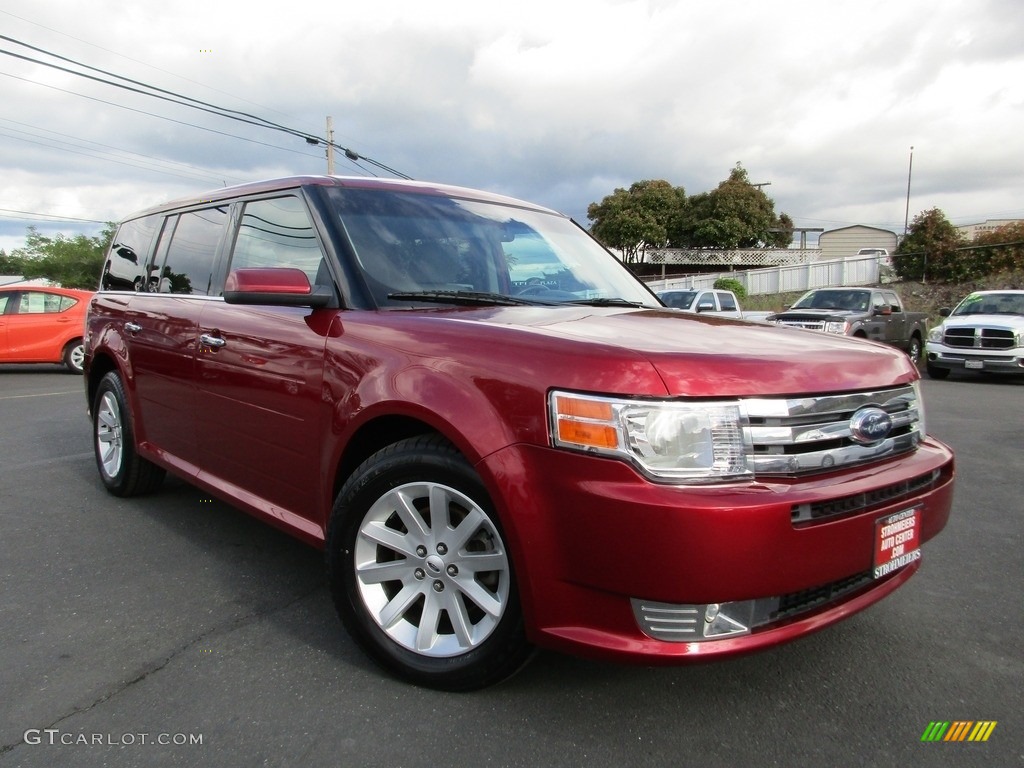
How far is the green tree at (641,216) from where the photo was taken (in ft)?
148

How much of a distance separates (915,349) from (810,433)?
1795 centimetres

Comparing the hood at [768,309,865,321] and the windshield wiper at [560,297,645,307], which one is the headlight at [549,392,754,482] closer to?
the windshield wiper at [560,297,645,307]

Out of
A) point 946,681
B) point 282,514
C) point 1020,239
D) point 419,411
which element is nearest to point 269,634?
point 282,514

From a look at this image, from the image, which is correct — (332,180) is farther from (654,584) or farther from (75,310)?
(75,310)

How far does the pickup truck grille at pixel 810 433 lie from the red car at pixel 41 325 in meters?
13.6

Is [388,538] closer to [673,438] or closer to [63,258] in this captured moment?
[673,438]

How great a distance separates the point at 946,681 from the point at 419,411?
6.64 feet

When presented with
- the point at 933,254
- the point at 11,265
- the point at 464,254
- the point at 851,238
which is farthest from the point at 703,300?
the point at 11,265

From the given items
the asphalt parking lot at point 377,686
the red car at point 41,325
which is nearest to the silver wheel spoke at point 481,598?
the asphalt parking lot at point 377,686

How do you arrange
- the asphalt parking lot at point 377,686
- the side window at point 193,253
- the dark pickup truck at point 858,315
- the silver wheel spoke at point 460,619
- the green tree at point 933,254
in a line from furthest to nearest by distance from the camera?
the green tree at point 933,254, the dark pickup truck at point 858,315, the side window at point 193,253, the silver wheel spoke at point 460,619, the asphalt parking lot at point 377,686

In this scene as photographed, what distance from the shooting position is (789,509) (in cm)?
206

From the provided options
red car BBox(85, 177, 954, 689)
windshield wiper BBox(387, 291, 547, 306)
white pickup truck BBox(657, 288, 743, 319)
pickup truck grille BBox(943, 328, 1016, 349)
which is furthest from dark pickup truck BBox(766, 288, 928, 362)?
windshield wiper BBox(387, 291, 547, 306)

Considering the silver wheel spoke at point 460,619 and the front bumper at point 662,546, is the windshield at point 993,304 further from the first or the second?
the silver wheel spoke at point 460,619

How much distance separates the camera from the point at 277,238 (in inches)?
134
